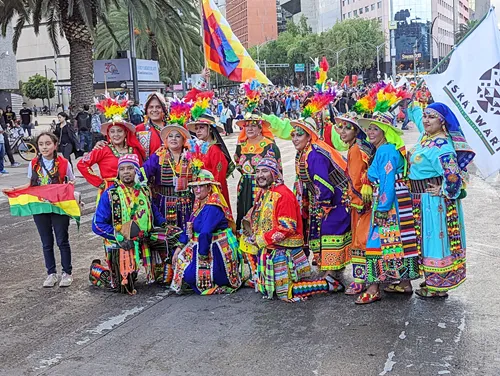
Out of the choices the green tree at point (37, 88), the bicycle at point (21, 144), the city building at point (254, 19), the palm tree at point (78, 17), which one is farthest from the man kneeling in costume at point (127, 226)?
the city building at point (254, 19)

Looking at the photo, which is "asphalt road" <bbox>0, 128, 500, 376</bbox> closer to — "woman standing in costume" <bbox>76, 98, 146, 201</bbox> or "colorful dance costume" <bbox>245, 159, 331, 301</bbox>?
"colorful dance costume" <bbox>245, 159, 331, 301</bbox>

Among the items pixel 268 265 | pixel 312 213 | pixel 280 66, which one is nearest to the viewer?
pixel 268 265

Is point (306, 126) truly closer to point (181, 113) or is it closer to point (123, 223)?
point (181, 113)

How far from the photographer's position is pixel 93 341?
200 inches

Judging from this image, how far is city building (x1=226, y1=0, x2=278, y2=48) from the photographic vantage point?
169 metres

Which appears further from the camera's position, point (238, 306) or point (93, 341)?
point (238, 306)

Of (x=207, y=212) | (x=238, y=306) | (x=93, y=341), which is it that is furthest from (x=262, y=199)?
(x=93, y=341)

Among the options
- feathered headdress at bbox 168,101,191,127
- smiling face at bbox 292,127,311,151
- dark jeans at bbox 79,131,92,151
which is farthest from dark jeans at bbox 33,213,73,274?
dark jeans at bbox 79,131,92,151

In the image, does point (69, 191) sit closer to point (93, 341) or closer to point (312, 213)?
point (93, 341)

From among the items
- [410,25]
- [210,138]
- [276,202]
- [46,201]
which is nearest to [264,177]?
[276,202]

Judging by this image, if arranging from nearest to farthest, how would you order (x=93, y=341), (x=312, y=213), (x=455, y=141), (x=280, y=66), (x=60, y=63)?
1. (x=93, y=341)
2. (x=455, y=141)
3. (x=312, y=213)
4. (x=60, y=63)
5. (x=280, y=66)

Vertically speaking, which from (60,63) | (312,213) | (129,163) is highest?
(60,63)

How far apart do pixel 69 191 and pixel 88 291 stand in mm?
1016

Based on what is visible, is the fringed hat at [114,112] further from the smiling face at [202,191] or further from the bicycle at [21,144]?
the bicycle at [21,144]
